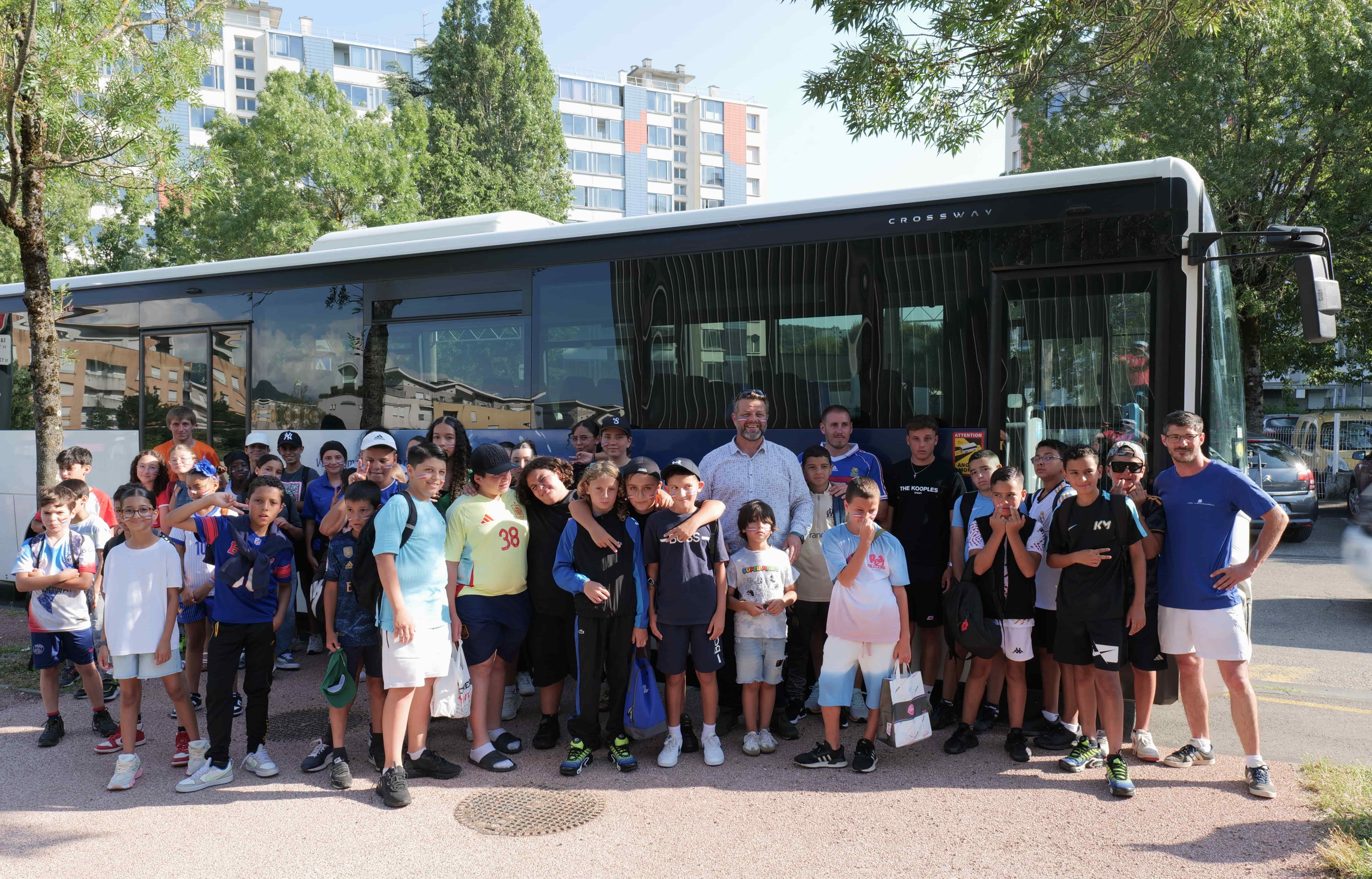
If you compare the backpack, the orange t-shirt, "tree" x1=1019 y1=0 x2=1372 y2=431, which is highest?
"tree" x1=1019 y1=0 x2=1372 y2=431

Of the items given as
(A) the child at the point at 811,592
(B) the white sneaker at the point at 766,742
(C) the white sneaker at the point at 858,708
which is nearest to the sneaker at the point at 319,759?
(B) the white sneaker at the point at 766,742

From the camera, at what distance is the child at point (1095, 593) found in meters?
4.90

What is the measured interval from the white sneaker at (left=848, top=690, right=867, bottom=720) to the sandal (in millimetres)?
2124

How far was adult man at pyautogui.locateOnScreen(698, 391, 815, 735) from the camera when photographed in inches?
223

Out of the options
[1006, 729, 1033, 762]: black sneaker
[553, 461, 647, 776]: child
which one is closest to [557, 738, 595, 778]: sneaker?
[553, 461, 647, 776]: child

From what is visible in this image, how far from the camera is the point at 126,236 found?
25.4 m

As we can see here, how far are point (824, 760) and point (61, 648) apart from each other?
15.3 ft

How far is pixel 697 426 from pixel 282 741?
338cm

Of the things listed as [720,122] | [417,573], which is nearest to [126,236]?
[417,573]

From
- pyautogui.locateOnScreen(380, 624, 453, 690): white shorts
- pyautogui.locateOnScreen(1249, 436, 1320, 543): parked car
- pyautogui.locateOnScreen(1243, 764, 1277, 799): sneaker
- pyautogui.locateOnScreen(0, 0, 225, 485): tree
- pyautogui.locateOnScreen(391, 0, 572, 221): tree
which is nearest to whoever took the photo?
pyautogui.locateOnScreen(1243, 764, 1277, 799): sneaker

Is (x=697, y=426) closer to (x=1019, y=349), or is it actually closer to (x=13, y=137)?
(x=1019, y=349)

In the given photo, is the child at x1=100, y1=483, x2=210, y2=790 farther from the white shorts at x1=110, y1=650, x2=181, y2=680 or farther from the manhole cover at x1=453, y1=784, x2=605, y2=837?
the manhole cover at x1=453, y1=784, x2=605, y2=837

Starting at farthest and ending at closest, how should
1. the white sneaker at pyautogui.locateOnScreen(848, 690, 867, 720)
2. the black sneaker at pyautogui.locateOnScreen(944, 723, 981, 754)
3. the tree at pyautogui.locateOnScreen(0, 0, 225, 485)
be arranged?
the tree at pyautogui.locateOnScreen(0, 0, 225, 485) < the white sneaker at pyautogui.locateOnScreen(848, 690, 867, 720) < the black sneaker at pyautogui.locateOnScreen(944, 723, 981, 754)

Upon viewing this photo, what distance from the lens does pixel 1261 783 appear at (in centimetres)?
459
